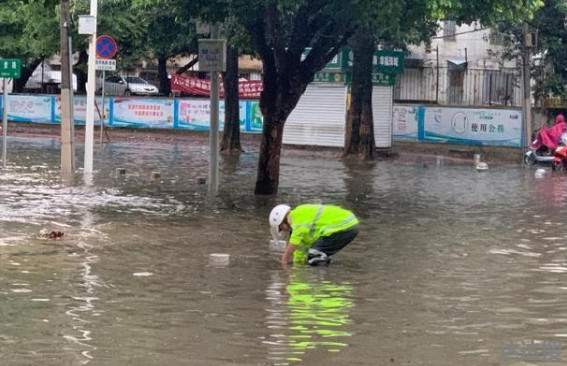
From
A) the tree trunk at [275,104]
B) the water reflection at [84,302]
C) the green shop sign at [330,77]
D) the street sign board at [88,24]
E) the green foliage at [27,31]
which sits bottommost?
the water reflection at [84,302]

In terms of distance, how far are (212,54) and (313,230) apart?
27.6 ft

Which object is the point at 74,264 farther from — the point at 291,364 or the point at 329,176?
the point at 329,176

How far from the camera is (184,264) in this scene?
12828 millimetres

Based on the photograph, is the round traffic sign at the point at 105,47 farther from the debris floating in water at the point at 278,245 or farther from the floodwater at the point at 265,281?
the debris floating in water at the point at 278,245

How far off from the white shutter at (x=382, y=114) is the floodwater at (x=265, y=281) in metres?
12.6

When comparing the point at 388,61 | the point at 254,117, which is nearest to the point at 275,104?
the point at 388,61

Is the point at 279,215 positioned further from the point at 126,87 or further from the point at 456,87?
the point at 126,87

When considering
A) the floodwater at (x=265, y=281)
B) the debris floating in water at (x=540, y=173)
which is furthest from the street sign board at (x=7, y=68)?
the debris floating in water at (x=540, y=173)

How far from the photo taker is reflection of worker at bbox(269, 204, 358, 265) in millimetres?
12461

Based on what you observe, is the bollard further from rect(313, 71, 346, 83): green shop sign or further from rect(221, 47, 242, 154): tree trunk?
rect(313, 71, 346, 83): green shop sign

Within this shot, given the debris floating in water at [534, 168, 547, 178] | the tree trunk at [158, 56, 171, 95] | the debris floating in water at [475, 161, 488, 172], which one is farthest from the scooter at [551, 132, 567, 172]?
the tree trunk at [158, 56, 171, 95]

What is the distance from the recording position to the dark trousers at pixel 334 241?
12.8m

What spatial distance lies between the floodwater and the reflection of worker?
0.29m

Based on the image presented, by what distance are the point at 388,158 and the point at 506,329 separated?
2468cm
